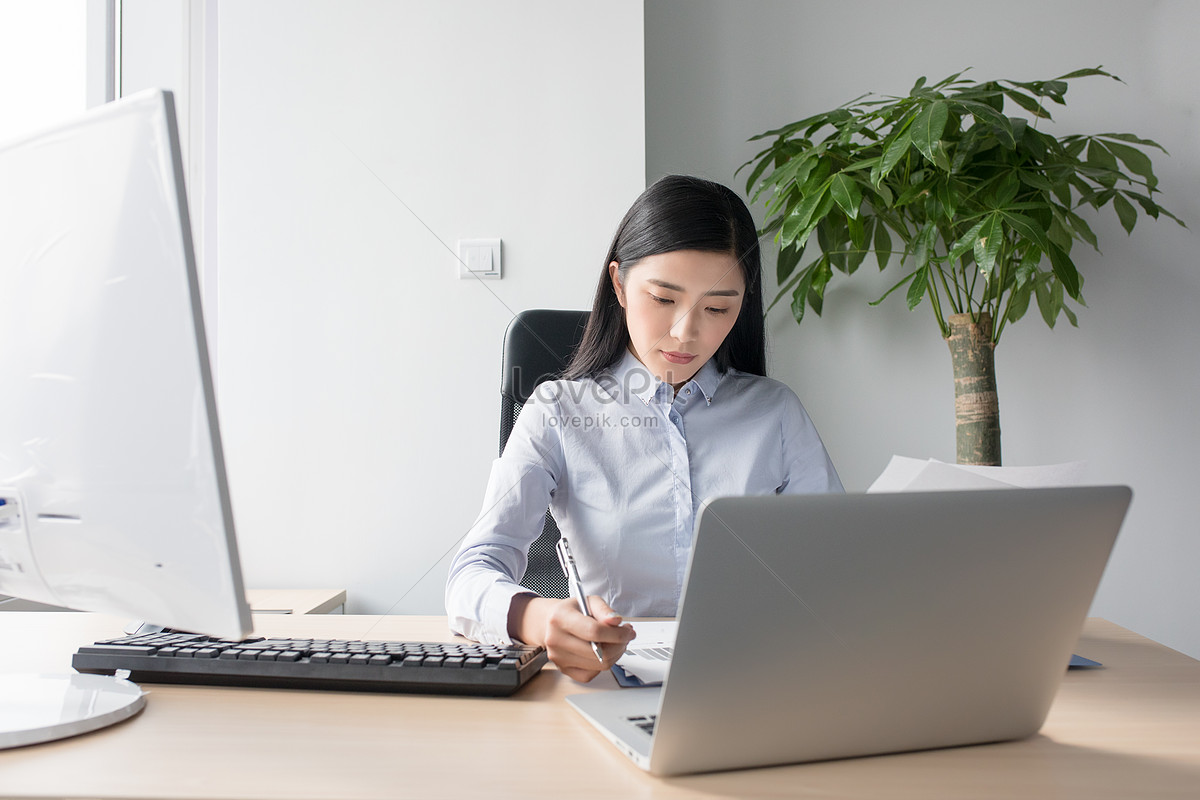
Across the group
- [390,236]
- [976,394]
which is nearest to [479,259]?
[390,236]

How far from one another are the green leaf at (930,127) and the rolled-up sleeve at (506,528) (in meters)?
0.78

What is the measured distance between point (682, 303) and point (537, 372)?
0.26 meters

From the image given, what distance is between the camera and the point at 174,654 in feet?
2.03

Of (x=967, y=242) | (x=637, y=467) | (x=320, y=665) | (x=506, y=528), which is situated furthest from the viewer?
(x=967, y=242)

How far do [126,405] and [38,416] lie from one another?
99 mm

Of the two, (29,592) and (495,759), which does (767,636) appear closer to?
(495,759)

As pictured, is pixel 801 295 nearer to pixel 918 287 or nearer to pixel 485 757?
pixel 918 287

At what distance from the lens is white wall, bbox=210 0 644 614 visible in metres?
1.73

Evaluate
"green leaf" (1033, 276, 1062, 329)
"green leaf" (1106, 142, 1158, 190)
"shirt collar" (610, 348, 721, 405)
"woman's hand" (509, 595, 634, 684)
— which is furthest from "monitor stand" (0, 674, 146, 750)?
"green leaf" (1106, 142, 1158, 190)

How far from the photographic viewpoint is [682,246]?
1077mm

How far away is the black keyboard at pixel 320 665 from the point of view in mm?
590

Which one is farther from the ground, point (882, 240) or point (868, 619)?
point (882, 240)

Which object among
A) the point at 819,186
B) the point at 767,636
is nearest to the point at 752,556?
the point at 767,636

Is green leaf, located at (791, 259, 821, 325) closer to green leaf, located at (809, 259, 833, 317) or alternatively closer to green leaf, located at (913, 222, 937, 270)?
green leaf, located at (809, 259, 833, 317)
